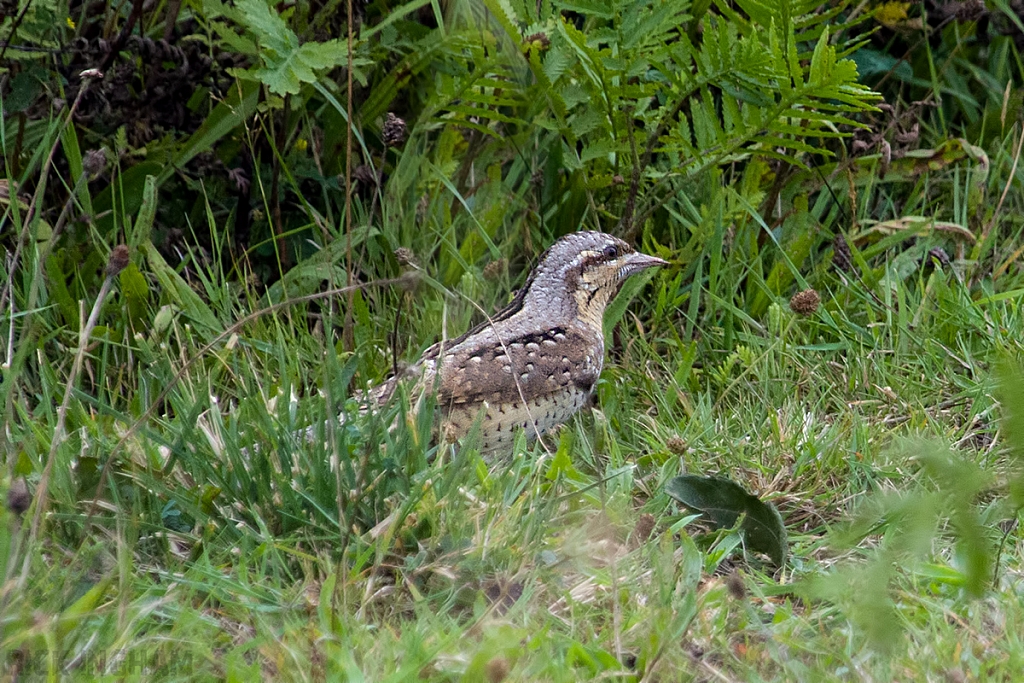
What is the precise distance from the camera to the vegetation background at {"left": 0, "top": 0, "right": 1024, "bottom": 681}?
2850 millimetres

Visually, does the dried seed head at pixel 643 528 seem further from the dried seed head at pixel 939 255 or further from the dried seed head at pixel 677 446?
the dried seed head at pixel 939 255

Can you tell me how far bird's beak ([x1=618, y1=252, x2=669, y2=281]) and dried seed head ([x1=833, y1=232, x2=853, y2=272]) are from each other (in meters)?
0.99

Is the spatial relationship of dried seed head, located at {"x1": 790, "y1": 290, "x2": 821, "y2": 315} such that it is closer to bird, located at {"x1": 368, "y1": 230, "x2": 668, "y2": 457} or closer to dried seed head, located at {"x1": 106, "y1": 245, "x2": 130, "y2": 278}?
bird, located at {"x1": 368, "y1": 230, "x2": 668, "y2": 457}

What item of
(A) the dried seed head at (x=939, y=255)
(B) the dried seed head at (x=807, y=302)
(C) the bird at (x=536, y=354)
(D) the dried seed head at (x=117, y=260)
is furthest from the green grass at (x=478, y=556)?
(A) the dried seed head at (x=939, y=255)

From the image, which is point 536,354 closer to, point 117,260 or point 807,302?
point 807,302

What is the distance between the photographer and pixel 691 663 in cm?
281

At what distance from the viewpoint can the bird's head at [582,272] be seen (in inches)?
185

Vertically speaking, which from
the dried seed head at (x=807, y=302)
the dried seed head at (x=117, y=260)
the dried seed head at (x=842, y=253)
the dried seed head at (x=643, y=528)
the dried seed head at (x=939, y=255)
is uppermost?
the dried seed head at (x=117, y=260)

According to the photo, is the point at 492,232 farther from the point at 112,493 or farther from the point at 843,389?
the point at 112,493

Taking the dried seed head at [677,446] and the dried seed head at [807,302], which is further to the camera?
the dried seed head at [807,302]

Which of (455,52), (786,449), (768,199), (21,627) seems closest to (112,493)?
(21,627)

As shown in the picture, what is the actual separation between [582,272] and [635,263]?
23cm

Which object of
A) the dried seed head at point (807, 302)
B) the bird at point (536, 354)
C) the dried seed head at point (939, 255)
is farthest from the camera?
the dried seed head at point (939, 255)

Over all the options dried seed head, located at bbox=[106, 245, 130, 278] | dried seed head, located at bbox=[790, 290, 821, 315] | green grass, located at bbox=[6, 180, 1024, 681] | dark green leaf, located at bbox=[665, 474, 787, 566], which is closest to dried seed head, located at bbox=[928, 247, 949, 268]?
dried seed head, located at bbox=[790, 290, 821, 315]
